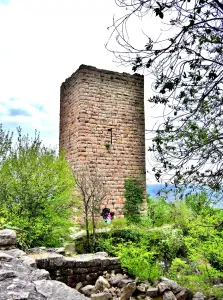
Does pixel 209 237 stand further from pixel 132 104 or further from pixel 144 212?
pixel 132 104

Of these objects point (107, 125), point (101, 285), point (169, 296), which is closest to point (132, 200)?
point (107, 125)

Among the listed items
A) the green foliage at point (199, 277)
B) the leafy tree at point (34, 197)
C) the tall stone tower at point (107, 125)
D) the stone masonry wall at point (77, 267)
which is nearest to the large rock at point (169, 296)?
the green foliage at point (199, 277)

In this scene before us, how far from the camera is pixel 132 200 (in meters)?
12.9

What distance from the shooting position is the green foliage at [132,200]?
1259cm

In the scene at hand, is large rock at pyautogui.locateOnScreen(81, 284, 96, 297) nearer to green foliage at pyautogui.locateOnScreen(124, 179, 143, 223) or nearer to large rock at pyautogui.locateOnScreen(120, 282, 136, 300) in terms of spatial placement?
large rock at pyautogui.locateOnScreen(120, 282, 136, 300)

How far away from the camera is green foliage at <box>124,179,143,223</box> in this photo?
12.6 m

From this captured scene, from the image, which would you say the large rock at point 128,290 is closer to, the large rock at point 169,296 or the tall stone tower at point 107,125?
the large rock at point 169,296

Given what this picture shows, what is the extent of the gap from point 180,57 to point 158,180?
1.34 m

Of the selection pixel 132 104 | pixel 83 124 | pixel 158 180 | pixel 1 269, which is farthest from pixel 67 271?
pixel 132 104

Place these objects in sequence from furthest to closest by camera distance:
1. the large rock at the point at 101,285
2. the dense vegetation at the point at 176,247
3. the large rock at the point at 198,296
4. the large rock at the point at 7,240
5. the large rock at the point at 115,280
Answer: the dense vegetation at the point at 176,247 < the large rock at the point at 115,280 < the large rock at the point at 101,285 < the large rock at the point at 198,296 < the large rock at the point at 7,240

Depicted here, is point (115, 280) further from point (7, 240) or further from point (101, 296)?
point (7, 240)

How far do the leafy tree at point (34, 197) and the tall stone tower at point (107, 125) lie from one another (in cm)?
425

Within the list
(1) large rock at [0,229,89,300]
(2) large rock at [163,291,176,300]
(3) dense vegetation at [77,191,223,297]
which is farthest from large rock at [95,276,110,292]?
(1) large rock at [0,229,89,300]

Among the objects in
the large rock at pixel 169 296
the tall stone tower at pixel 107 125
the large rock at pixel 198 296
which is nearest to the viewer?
the large rock at pixel 169 296
